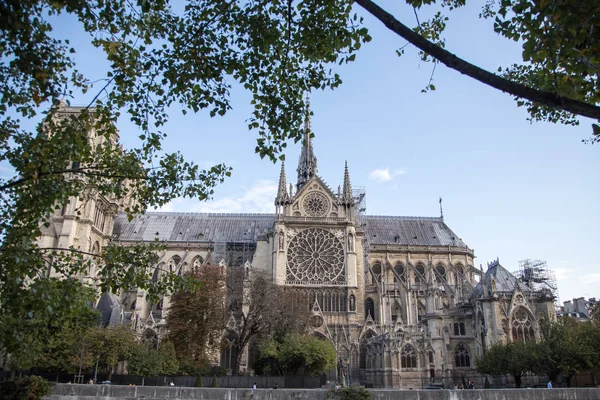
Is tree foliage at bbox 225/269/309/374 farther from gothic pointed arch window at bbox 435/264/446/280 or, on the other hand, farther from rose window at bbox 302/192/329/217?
gothic pointed arch window at bbox 435/264/446/280

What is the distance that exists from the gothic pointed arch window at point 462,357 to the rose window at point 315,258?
12.1 metres

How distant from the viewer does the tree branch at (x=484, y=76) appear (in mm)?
6469

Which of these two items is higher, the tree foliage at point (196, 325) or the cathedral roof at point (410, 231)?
the cathedral roof at point (410, 231)

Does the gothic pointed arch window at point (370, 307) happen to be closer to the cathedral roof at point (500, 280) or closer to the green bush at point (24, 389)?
the cathedral roof at point (500, 280)

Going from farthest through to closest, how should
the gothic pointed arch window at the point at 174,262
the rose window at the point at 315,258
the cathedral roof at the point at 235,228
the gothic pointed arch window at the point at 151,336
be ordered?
the cathedral roof at the point at 235,228, the gothic pointed arch window at the point at 174,262, the rose window at the point at 315,258, the gothic pointed arch window at the point at 151,336

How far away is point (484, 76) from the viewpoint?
6.84 metres

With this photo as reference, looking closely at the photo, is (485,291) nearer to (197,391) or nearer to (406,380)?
(406,380)

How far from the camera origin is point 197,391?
82.4ft

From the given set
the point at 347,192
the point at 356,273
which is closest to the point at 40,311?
the point at 356,273

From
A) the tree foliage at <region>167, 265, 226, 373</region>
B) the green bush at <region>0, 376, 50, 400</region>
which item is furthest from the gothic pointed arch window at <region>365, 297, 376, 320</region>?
the green bush at <region>0, 376, 50, 400</region>

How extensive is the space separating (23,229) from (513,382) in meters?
35.0

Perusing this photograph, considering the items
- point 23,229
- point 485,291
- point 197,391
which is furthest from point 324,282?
point 23,229

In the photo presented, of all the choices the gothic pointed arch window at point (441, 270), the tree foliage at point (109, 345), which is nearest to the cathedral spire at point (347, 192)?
the gothic pointed arch window at point (441, 270)

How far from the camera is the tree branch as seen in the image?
21.2 feet
